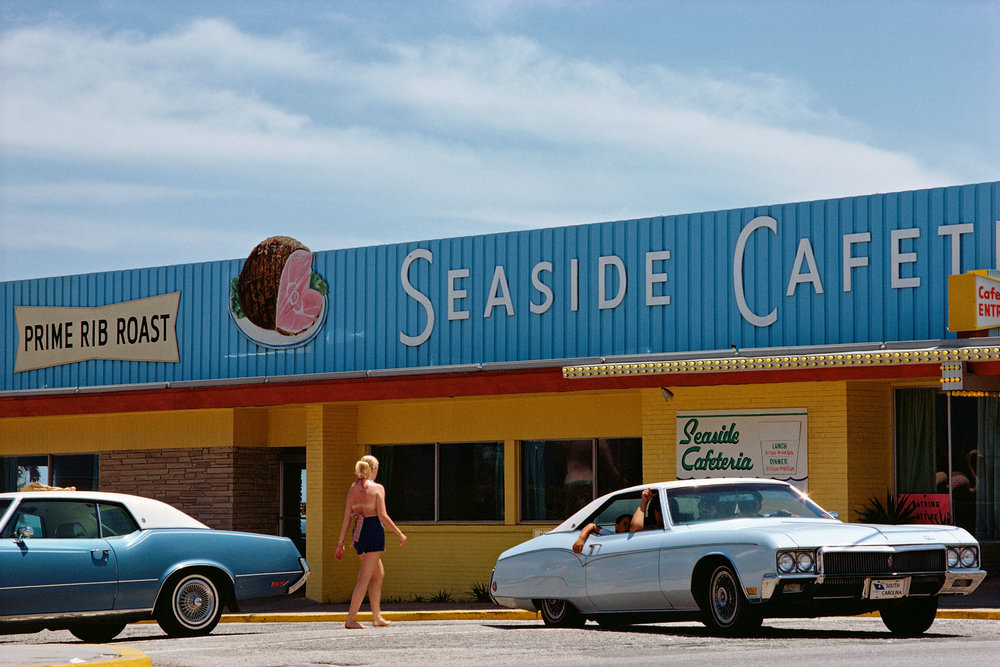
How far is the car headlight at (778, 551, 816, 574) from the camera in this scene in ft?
38.5

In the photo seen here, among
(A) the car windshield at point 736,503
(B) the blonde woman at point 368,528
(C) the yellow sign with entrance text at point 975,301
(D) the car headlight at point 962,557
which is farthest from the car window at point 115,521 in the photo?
(C) the yellow sign with entrance text at point 975,301

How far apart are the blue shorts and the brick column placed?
8.13 metres

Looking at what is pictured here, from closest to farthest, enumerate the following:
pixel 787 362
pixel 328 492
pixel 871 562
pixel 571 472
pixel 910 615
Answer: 1. pixel 871 562
2. pixel 910 615
3. pixel 787 362
4. pixel 571 472
5. pixel 328 492

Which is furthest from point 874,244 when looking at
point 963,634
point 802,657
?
point 802,657

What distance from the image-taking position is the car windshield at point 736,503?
13.2m

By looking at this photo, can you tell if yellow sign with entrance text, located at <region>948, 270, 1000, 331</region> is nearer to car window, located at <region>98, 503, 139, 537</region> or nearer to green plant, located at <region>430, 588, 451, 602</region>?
green plant, located at <region>430, 588, 451, 602</region>

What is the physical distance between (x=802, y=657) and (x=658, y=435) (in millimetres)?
10328

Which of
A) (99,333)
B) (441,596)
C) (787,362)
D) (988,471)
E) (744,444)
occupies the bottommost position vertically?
(441,596)

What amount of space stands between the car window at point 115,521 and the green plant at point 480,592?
8167mm

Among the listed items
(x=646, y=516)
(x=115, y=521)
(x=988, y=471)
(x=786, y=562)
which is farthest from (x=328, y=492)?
(x=786, y=562)

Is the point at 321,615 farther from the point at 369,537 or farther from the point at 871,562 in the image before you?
the point at 871,562

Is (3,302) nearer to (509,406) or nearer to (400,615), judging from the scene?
(509,406)

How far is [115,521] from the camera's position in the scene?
46.3 ft

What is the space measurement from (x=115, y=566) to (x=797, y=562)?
19.9 ft
